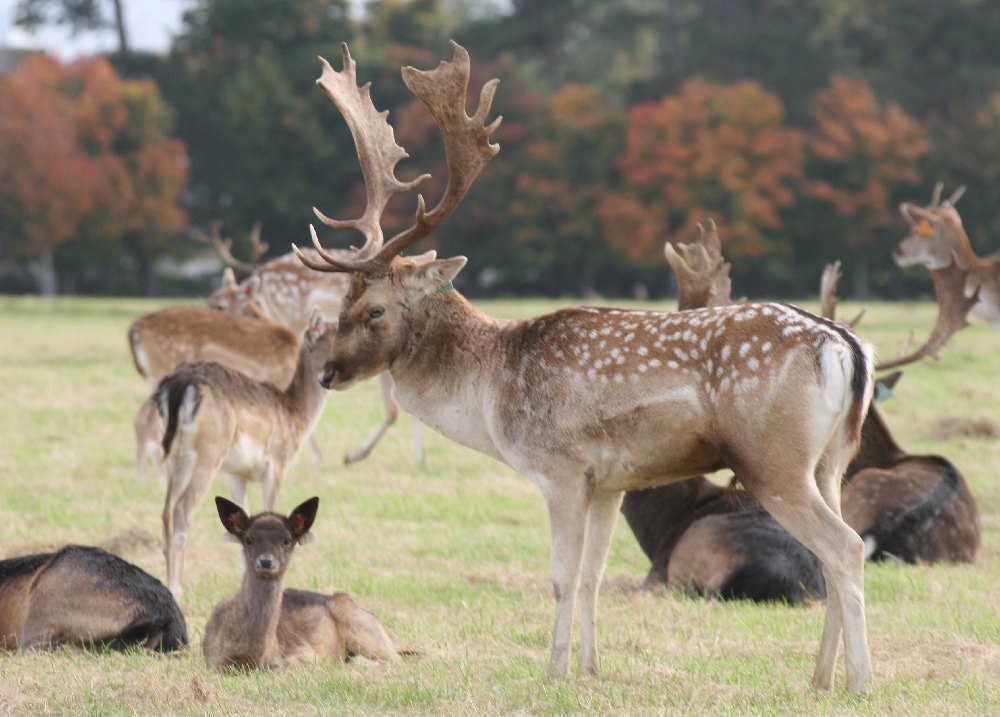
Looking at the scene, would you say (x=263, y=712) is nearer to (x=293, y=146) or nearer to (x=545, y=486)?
(x=545, y=486)

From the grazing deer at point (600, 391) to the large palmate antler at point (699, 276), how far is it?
2.12m

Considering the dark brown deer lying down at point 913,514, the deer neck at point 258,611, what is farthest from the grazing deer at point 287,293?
the deer neck at point 258,611

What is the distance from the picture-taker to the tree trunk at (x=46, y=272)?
130 ft

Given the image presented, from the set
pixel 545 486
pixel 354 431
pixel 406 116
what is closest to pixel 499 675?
pixel 545 486

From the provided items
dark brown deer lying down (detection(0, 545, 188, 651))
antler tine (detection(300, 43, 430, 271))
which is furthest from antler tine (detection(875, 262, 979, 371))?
dark brown deer lying down (detection(0, 545, 188, 651))

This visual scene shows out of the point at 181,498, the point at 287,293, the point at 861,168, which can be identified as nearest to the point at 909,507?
the point at 181,498

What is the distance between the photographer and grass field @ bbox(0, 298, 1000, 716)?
15.9ft

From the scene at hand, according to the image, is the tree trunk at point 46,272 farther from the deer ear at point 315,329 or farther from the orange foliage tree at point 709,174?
the deer ear at point 315,329

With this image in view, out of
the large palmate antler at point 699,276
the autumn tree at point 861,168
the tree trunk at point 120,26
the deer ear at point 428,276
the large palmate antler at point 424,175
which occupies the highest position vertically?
the tree trunk at point 120,26

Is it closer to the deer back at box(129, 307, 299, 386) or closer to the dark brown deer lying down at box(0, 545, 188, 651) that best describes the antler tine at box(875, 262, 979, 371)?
the deer back at box(129, 307, 299, 386)

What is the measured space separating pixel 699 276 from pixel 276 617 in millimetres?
3061

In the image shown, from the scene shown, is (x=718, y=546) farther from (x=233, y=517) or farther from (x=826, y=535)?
(x=233, y=517)

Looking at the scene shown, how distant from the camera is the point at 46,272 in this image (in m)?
40.1

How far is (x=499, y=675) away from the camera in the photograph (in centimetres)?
522
